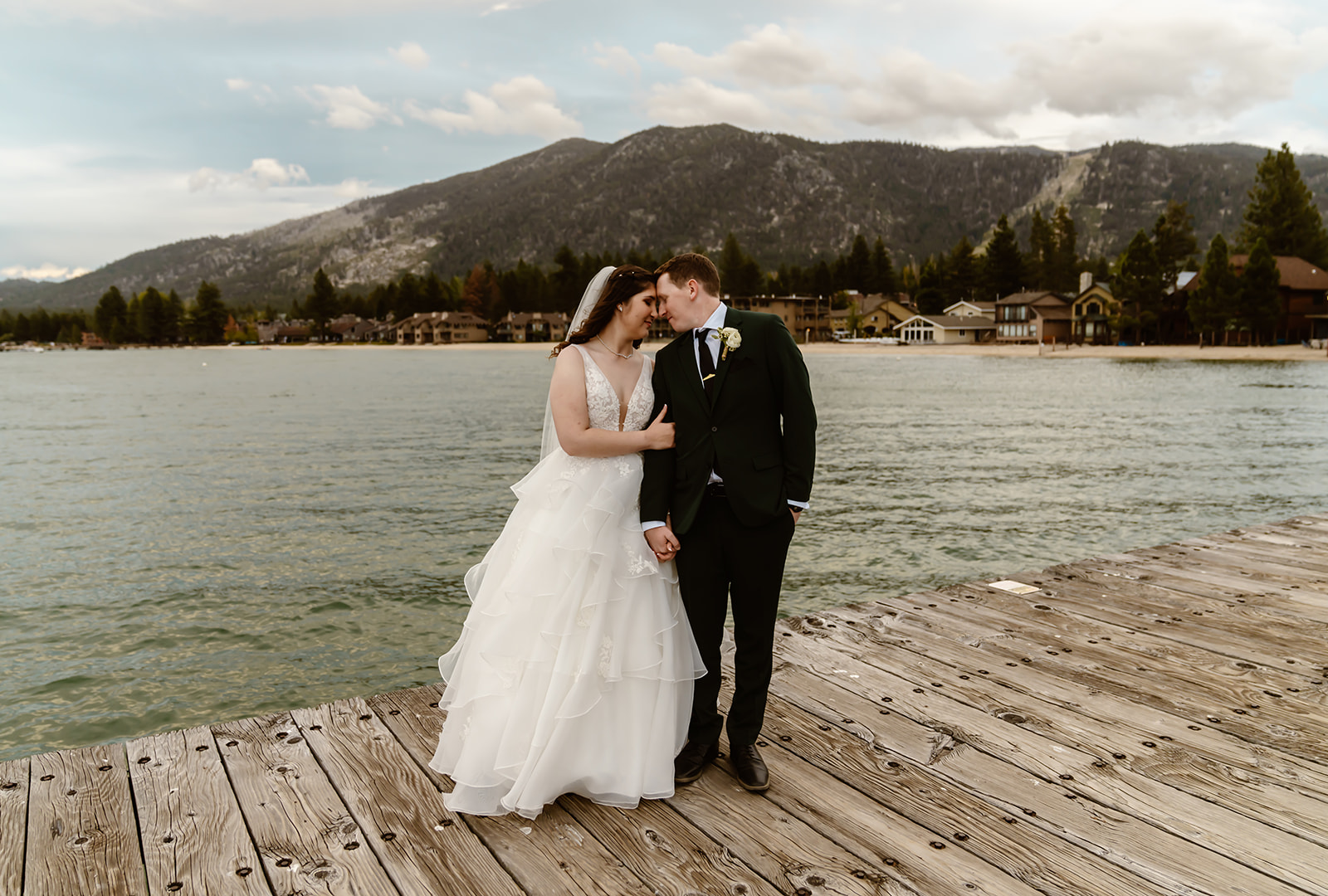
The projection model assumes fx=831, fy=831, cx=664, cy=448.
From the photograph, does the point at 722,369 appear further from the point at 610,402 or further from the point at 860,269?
the point at 860,269

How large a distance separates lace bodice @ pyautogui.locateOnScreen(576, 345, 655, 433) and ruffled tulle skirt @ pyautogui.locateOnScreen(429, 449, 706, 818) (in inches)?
6.6

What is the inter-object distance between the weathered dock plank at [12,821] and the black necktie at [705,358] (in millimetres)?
3127

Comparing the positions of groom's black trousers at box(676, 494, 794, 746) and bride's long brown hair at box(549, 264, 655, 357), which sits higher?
bride's long brown hair at box(549, 264, 655, 357)

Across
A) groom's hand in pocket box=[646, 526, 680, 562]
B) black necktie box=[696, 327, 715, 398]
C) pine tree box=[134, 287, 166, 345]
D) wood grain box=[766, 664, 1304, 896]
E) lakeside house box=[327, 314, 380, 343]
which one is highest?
pine tree box=[134, 287, 166, 345]

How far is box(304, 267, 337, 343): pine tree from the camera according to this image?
167375mm

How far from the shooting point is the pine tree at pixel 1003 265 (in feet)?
380

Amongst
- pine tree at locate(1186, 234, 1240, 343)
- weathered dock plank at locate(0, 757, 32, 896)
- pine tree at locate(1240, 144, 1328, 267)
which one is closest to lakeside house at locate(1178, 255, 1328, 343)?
pine tree at locate(1186, 234, 1240, 343)

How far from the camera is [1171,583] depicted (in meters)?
6.51

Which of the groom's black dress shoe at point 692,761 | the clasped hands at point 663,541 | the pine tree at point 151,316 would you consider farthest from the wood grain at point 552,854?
the pine tree at point 151,316

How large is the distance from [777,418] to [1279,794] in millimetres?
2579

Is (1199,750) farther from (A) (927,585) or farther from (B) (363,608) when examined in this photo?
(B) (363,608)

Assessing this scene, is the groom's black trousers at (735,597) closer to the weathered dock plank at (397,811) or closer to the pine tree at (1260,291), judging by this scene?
the weathered dock plank at (397,811)

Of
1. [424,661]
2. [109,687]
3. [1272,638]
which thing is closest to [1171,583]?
[1272,638]

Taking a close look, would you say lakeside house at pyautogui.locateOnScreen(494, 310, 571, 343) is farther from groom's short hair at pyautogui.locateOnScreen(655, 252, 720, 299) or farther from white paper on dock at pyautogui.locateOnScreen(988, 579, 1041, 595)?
groom's short hair at pyautogui.locateOnScreen(655, 252, 720, 299)
